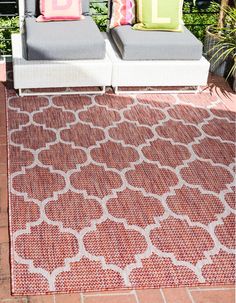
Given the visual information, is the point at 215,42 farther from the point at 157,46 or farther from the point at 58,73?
the point at 58,73

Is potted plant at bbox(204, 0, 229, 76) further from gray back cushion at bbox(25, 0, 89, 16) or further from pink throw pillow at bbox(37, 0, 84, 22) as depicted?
gray back cushion at bbox(25, 0, 89, 16)

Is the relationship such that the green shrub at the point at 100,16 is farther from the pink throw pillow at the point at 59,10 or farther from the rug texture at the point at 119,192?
the rug texture at the point at 119,192

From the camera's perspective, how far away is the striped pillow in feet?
16.1

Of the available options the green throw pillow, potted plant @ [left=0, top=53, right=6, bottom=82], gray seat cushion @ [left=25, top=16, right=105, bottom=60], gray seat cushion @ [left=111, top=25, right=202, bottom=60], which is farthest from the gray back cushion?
the green throw pillow

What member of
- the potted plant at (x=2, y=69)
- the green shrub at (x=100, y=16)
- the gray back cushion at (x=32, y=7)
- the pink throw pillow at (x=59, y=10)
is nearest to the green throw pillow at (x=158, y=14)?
the pink throw pillow at (x=59, y=10)

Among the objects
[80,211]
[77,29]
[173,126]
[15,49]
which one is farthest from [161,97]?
[80,211]

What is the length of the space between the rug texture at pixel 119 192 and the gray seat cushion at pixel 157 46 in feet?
1.34

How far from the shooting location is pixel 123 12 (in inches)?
195

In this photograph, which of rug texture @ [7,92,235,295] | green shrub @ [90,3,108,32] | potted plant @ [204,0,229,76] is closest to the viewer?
rug texture @ [7,92,235,295]

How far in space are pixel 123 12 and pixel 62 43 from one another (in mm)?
866

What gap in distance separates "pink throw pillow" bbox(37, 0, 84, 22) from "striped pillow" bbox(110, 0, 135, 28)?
37 centimetres

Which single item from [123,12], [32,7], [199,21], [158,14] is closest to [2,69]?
[32,7]

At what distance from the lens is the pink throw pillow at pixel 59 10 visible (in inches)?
188

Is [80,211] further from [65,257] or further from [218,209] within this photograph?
[218,209]
